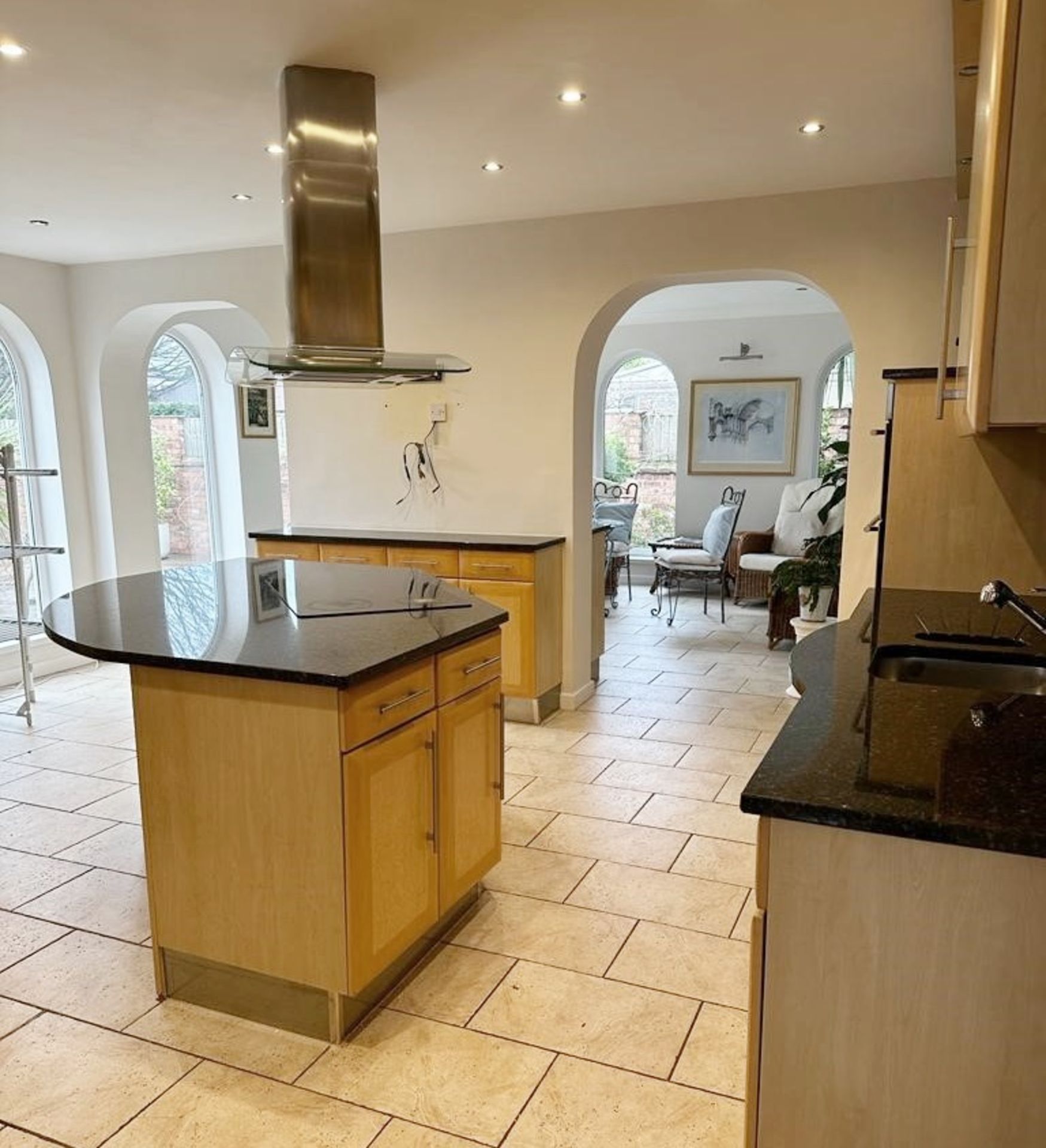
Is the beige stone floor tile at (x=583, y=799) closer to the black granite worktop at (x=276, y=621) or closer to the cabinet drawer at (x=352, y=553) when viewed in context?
the black granite worktop at (x=276, y=621)

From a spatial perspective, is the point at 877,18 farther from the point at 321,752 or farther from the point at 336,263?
the point at 321,752

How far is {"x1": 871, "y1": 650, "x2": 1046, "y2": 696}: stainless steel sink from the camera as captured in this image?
195 centimetres

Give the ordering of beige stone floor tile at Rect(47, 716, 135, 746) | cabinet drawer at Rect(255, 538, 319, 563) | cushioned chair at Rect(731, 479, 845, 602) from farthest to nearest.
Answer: cushioned chair at Rect(731, 479, 845, 602) < cabinet drawer at Rect(255, 538, 319, 563) < beige stone floor tile at Rect(47, 716, 135, 746)

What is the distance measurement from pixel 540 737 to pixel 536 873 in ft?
4.35

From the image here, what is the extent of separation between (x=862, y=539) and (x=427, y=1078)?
9.78 feet

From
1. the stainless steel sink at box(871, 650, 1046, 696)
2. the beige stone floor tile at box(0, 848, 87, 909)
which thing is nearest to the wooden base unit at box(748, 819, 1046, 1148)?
the stainless steel sink at box(871, 650, 1046, 696)

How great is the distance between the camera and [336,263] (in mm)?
2715

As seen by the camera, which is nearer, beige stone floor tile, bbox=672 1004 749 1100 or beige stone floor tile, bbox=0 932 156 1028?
beige stone floor tile, bbox=672 1004 749 1100

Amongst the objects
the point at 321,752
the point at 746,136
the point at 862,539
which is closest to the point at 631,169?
the point at 746,136

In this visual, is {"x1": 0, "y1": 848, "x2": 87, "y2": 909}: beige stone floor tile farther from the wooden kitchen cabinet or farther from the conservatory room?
the wooden kitchen cabinet

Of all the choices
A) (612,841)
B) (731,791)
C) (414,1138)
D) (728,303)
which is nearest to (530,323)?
(731,791)

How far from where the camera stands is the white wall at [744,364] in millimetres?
7570

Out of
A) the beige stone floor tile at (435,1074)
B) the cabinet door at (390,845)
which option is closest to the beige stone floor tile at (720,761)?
the cabinet door at (390,845)

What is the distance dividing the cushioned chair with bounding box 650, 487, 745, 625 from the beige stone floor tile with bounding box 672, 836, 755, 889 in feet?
12.4
